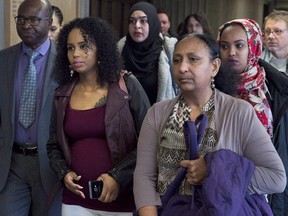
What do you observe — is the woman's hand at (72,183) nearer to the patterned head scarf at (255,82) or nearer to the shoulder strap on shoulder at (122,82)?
the shoulder strap on shoulder at (122,82)

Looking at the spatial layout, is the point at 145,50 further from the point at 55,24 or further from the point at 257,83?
the point at 257,83

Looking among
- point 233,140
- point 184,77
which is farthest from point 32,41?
point 233,140

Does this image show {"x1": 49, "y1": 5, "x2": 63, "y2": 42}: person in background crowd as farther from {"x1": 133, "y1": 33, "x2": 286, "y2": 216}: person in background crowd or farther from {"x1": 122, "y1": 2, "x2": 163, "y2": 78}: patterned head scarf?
{"x1": 133, "y1": 33, "x2": 286, "y2": 216}: person in background crowd

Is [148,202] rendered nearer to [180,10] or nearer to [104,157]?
[104,157]

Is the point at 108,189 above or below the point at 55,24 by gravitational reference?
below

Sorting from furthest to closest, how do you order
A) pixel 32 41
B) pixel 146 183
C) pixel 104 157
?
1. pixel 32 41
2. pixel 104 157
3. pixel 146 183

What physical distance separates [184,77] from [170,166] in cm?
36

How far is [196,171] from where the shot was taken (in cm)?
187

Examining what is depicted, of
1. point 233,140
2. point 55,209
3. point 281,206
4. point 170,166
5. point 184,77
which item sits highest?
point 184,77

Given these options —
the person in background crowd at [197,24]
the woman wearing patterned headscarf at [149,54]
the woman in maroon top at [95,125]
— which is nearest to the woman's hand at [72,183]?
the woman in maroon top at [95,125]

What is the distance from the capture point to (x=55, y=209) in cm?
293

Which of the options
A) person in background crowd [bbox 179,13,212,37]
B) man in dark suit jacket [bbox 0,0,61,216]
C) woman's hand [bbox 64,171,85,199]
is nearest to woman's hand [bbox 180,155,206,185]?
woman's hand [bbox 64,171,85,199]

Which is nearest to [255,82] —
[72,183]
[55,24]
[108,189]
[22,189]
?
[108,189]

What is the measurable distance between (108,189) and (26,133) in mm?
761
